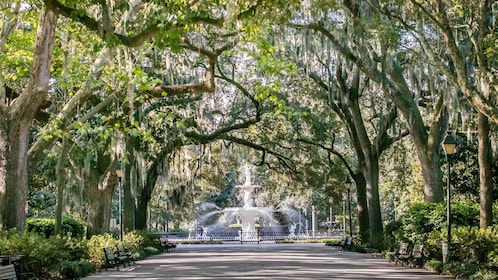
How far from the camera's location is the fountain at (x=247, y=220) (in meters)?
48.4

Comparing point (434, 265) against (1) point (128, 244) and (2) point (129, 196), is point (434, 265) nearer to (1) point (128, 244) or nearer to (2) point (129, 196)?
(1) point (128, 244)

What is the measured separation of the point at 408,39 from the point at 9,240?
49.5 ft

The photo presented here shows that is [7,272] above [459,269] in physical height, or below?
above

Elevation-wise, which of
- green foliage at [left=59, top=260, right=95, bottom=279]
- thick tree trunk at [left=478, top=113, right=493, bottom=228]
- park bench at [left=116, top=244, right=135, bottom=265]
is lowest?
green foliage at [left=59, top=260, right=95, bottom=279]

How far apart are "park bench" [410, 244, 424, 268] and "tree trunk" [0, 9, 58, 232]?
9805mm

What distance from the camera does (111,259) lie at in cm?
1920

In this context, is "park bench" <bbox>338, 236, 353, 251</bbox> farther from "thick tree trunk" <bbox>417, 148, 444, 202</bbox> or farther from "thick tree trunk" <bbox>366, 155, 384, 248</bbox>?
"thick tree trunk" <bbox>417, 148, 444, 202</bbox>

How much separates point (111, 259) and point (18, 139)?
504 cm

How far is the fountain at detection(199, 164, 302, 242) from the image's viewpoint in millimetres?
48375

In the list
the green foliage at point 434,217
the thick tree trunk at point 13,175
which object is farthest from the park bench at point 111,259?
the green foliage at point 434,217

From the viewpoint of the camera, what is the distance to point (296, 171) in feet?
118

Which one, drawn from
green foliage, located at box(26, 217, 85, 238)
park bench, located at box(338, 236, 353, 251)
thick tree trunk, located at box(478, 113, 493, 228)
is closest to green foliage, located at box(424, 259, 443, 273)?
thick tree trunk, located at box(478, 113, 493, 228)

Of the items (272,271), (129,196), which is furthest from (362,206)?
(272,271)

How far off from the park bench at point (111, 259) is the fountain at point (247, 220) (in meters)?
22.8
